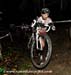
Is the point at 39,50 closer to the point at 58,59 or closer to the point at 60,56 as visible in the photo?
the point at 58,59

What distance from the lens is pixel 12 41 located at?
1072 centimetres

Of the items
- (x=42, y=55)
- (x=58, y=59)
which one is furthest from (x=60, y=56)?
(x=42, y=55)

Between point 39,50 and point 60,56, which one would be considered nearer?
point 39,50

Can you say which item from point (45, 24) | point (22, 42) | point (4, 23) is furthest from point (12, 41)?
point (45, 24)

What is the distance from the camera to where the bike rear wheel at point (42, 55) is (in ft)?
28.0

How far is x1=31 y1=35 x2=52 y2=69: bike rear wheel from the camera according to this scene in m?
8.52

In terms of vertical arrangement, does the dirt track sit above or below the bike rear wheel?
below

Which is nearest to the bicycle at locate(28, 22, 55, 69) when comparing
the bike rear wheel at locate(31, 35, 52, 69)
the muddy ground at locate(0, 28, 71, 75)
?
the bike rear wheel at locate(31, 35, 52, 69)

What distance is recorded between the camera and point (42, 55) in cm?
866

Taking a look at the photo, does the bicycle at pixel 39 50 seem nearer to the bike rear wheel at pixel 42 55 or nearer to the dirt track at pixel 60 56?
the bike rear wheel at pixel 42 55

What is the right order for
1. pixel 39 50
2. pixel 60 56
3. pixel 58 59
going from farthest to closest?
pixel 60 56 < pixel 58 59 < pixel 39 50

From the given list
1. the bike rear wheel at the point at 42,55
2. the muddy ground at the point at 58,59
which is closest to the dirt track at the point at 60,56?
the muddy ground at the point at 58,59

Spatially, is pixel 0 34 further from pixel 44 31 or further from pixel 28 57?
pixel 44 31

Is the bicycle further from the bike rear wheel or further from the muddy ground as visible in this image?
the muddy ground
